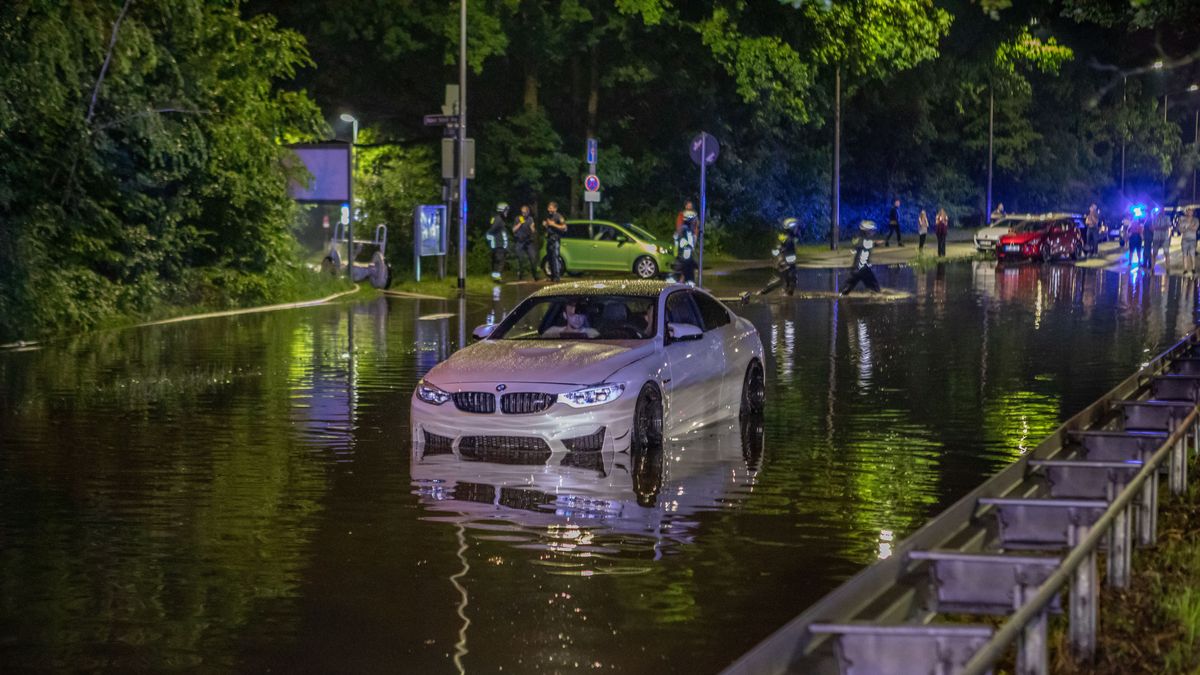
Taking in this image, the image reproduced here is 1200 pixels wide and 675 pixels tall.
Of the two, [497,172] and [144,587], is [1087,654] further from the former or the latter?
[497,172]

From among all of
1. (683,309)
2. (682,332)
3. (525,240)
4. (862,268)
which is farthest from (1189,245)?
(682,332)

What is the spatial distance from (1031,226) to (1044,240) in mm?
729

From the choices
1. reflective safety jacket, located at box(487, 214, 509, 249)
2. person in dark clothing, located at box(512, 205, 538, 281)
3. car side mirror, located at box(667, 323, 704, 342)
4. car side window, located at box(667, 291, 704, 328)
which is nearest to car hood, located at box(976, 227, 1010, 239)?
person in dark clothing, located at box(512, 205, 538, 281)

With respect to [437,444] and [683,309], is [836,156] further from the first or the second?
[437,444]

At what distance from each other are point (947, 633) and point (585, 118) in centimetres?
5126

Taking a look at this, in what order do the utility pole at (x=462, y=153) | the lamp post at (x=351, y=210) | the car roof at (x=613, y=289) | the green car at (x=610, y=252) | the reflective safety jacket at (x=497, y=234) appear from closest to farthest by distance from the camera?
the car roof at (x=613, y=289)
the utility pole at (x=462, y=153)
the lamp post at (x=351, y=210)
the reflective safety jacket at (x=497, y=234)
the green car at (x=610, y=252)

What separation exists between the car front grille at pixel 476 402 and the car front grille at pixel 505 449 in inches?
7.7

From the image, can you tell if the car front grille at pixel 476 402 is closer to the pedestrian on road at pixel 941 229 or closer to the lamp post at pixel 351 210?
the lamp post at pixel 351 210

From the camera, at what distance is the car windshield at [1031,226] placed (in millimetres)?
59531

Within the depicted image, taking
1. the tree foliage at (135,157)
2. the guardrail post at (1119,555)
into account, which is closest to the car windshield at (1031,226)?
the tree foliage at (135,157)

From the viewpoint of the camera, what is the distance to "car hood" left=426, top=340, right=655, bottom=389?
1373cm

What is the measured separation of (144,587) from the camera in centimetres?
912

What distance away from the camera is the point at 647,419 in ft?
46.4

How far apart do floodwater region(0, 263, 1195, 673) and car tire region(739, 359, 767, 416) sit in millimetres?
252
